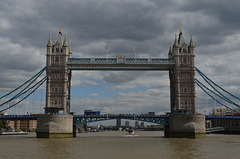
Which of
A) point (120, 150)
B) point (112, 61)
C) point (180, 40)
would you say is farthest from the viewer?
point (180, 40)

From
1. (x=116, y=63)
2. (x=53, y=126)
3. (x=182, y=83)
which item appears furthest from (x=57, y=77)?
(x=182, y=83)

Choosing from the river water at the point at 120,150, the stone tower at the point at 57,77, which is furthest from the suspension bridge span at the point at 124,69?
the river water at the point at 120,150

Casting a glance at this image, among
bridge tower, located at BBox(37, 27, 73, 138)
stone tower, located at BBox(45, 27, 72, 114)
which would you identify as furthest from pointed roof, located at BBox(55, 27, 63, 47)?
stone tower, located at BBox(45, 27, 72, 114)

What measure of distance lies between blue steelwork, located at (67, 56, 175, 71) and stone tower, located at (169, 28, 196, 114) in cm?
365

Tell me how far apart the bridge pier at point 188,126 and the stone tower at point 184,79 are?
20.4ft

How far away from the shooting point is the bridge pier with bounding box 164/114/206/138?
81.4 m

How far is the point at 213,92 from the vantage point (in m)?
93.3

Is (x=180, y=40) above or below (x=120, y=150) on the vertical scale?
above

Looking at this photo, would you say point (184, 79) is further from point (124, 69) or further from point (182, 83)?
point (124, 69)

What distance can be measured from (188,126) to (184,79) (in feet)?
53.8

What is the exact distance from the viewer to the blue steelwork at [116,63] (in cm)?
9094

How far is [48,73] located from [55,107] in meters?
11.3

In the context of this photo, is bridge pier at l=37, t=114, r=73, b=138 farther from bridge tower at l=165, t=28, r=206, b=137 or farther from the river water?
bridge tower at l=165, t=28, r=206, b=137

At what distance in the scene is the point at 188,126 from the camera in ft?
270
